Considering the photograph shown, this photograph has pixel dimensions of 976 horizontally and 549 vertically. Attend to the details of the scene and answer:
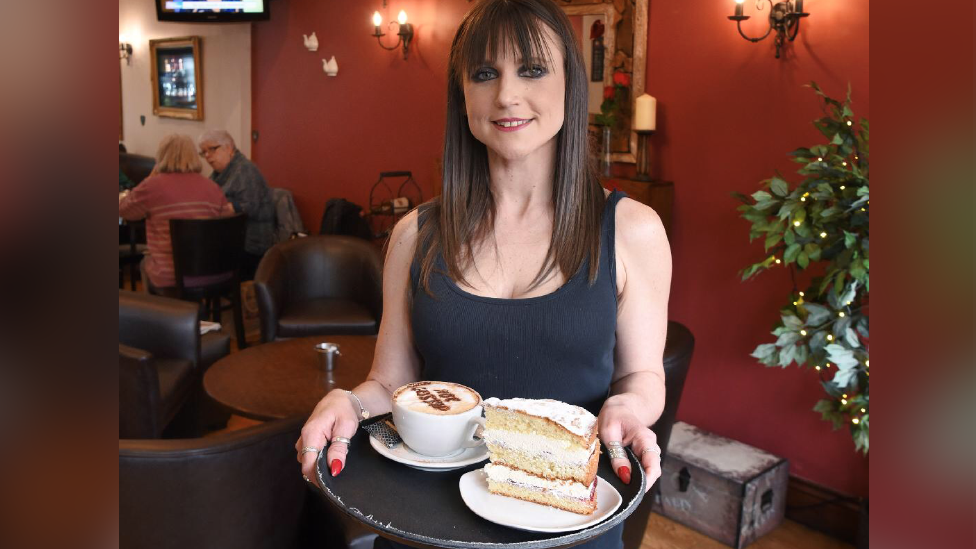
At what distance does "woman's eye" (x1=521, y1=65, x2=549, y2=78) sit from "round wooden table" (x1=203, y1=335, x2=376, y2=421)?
1724mm

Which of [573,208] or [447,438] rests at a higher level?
[573,208]

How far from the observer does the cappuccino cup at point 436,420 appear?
1097 mm

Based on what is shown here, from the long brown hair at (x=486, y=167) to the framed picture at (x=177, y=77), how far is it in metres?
7.25

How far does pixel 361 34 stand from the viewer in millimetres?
6137

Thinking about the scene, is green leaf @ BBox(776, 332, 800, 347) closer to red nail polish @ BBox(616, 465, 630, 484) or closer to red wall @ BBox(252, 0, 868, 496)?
red wall @ BBox(252, 0, 868, 496)

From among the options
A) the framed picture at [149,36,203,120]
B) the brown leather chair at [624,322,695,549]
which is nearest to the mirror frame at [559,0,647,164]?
the brown leather chair at [624,322,695,549]

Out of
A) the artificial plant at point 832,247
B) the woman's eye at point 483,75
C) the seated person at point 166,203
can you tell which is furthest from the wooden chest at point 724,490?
the seated person at point 166,203

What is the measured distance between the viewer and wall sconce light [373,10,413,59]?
5.58 m

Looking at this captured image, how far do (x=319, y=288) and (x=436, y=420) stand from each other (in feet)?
12.0

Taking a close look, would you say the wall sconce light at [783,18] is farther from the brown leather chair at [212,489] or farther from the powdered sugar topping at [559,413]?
the powdered sugar topping at [559,413]

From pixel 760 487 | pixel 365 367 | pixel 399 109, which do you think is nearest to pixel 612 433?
pixel 365 367

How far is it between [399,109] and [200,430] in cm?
290

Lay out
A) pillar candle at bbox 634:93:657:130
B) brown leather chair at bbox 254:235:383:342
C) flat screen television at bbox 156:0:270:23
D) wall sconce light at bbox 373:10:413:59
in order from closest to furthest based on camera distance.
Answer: pillar candle at bbox 634:93:657:130
brown leather chair at bbox 254:235:383:342
wall sconce light at bbox 373:10:413:59
flat screen television at bbox 156:0:270:23
